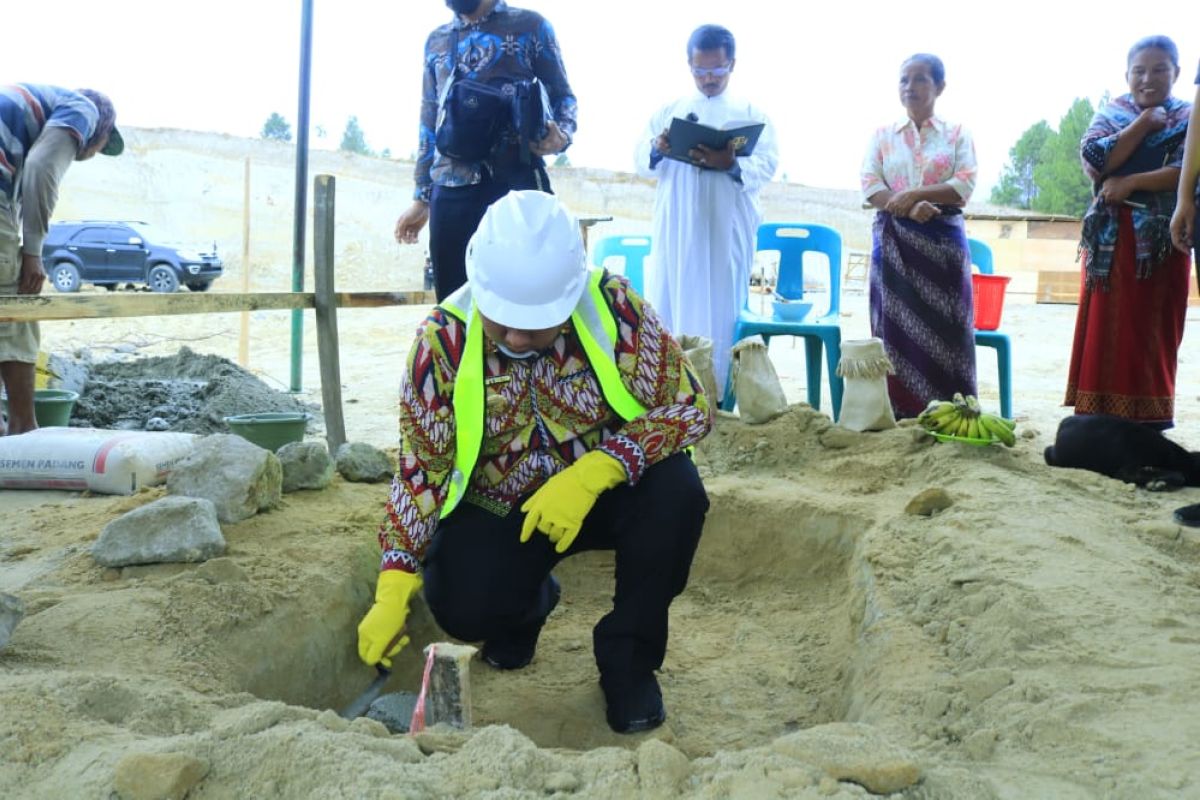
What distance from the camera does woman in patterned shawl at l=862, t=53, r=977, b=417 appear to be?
168 inches

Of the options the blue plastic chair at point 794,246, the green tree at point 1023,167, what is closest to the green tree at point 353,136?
the green tree at point 1023,167

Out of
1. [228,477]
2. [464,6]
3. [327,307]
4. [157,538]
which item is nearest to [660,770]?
[157,538]

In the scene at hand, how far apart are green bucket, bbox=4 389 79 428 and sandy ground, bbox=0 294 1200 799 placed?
3.20 feet

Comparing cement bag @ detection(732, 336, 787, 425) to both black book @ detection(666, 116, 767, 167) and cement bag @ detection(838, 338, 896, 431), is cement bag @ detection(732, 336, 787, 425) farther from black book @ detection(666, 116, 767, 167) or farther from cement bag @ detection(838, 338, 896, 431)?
black book @ detection(666, 116, 767, 167)

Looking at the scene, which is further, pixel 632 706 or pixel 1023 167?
pixel 1023 167

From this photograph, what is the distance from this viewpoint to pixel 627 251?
582cm

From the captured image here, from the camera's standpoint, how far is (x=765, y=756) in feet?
4.71

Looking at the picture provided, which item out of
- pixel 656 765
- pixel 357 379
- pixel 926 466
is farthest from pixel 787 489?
pixel 357 379

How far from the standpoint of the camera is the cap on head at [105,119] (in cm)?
383

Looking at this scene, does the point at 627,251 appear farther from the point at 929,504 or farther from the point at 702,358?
the point at 929,504

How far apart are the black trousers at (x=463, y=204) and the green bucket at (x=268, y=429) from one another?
0.87 meters

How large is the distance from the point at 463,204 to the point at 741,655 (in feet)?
5.58

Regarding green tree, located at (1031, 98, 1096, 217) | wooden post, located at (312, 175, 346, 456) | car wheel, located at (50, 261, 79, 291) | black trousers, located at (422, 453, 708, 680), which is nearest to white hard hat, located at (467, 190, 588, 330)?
black trousers, located at (422, 453, 708, 680)

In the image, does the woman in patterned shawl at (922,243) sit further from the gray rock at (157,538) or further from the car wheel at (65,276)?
the car wheel at (65,276)
